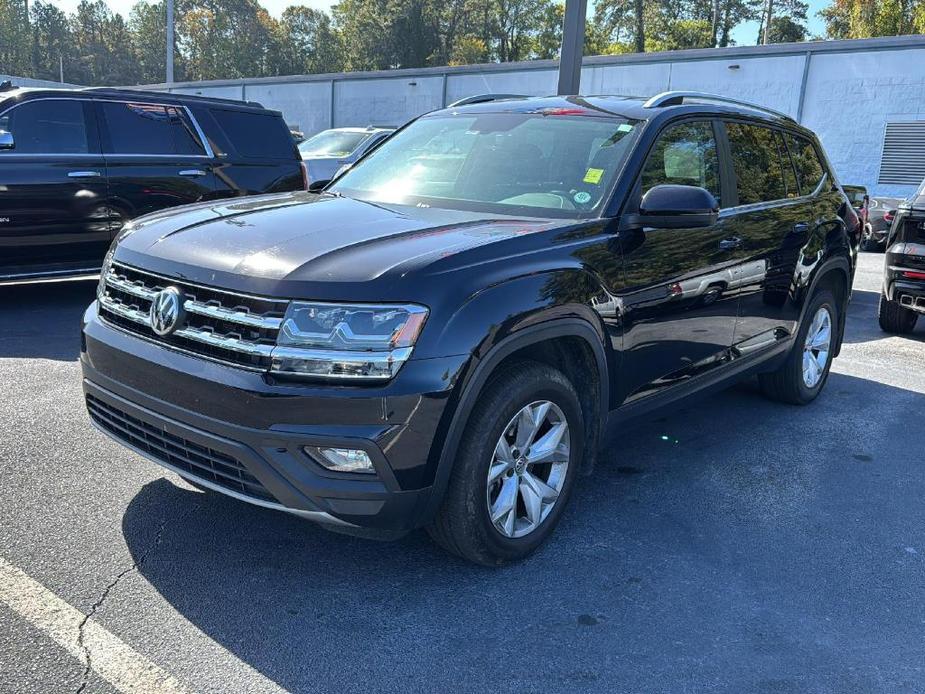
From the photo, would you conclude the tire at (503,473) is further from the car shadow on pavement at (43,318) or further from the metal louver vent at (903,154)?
the metal louver vent at (903,154)

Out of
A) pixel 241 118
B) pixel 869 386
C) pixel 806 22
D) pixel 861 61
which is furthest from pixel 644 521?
pixel 806 22

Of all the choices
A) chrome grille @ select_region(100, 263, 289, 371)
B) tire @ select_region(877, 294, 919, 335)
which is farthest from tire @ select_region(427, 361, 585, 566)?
tire @ select_region(877, 294, 919, 335)

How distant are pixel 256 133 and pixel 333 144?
16.4 ft

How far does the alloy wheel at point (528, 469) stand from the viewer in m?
3.18

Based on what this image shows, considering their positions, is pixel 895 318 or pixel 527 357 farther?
pixel 895 318

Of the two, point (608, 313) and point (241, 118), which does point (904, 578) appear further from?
point (241, 118)

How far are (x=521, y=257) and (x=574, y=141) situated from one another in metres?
1.19

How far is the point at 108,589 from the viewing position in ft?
9.73

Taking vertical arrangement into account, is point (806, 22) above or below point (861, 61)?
above

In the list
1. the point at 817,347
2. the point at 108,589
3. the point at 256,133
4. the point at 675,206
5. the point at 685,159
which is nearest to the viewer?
the point at 108,589

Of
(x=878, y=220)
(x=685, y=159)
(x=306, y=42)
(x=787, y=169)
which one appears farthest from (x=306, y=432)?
(x=306, y=42)

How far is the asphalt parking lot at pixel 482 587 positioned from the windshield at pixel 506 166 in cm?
146

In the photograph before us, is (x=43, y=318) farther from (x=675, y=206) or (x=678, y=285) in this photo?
(x=675, y=206)

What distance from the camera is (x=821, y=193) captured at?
5590 mm
